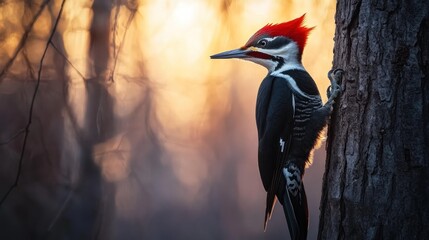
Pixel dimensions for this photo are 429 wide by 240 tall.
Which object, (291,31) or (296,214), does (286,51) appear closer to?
(291,31)

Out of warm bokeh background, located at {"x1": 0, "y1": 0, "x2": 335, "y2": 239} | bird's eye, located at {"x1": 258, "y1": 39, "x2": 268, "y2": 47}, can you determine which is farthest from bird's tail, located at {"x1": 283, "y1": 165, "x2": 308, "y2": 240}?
warm bokeh background, located at {"x1": 0, "y1": 0, "x2": 335, "y2": 239}

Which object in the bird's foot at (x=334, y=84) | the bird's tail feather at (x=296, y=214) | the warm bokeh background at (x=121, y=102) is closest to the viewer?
the bird's foot at (x=334, y=84)

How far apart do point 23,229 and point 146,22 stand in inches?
89.9

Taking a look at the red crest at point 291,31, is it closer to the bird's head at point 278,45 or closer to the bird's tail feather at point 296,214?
the bird's head at point 278,45

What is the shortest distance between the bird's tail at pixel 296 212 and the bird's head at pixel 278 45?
805 mm

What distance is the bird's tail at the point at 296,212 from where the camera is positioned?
2780 millimetres

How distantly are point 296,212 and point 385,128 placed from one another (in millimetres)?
908

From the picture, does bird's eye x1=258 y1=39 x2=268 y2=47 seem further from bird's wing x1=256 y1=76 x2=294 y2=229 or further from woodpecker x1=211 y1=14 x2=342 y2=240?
bird's wing x1=256 y1=76 x2=294 y2=229

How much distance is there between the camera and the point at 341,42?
2.39 m

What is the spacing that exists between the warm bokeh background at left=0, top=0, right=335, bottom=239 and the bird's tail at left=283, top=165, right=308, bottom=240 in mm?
1285

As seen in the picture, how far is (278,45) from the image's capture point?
3115 mm

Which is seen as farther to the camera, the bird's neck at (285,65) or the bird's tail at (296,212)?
the bird's neck at (285,65)

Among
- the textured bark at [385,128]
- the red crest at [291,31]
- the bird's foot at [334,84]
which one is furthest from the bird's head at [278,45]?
the textured bark at [385,128]

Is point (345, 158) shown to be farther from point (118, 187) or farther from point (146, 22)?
point (118, 187)
